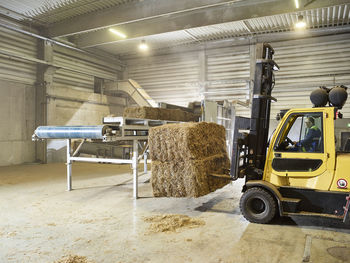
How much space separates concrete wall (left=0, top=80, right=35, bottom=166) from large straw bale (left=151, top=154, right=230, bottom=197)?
394 inches

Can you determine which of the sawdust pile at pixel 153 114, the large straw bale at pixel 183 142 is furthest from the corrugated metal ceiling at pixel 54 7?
the large straw bale at pixel 183 142

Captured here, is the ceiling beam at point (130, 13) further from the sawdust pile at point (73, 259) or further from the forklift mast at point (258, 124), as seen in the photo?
the sawdust pile at point (73, 259)

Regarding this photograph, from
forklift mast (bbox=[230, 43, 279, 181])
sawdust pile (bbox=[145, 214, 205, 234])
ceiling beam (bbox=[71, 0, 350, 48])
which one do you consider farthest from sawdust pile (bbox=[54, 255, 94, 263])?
ceiling beam (bbox=[71, 0, 350, 48])

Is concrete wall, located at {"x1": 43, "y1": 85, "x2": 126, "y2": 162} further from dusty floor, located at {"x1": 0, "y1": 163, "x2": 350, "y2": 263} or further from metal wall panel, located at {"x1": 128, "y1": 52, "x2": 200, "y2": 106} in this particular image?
dusty floor, located at {"x1": 0, "y1": 163, "x2": 350, "y2": 263}

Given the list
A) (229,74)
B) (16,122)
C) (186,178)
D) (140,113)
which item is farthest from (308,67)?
(16,122)

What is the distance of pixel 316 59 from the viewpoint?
1402 centimetres

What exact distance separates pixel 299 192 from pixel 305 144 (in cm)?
88

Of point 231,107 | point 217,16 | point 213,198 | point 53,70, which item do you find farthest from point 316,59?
point 53,70

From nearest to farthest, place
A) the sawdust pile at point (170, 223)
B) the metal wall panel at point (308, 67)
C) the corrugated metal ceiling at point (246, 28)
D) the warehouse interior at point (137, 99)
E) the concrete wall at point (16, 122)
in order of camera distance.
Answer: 1. the warehouse interior at point (137, 99)
2. the sawdust pile at point (170, 223)
3. the corrugated metal ceiling at point (246, 28)
4. the concrete wall at point (16, 122)
5. the metal wall panel at point (308, 67)

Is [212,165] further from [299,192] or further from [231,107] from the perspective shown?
[231,107]

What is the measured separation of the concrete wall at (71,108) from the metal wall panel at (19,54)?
1.33 m

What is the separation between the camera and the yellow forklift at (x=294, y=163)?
4730 millimetres

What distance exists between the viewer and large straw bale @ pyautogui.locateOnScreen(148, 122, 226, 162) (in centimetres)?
582

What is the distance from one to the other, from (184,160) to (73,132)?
3144mm
